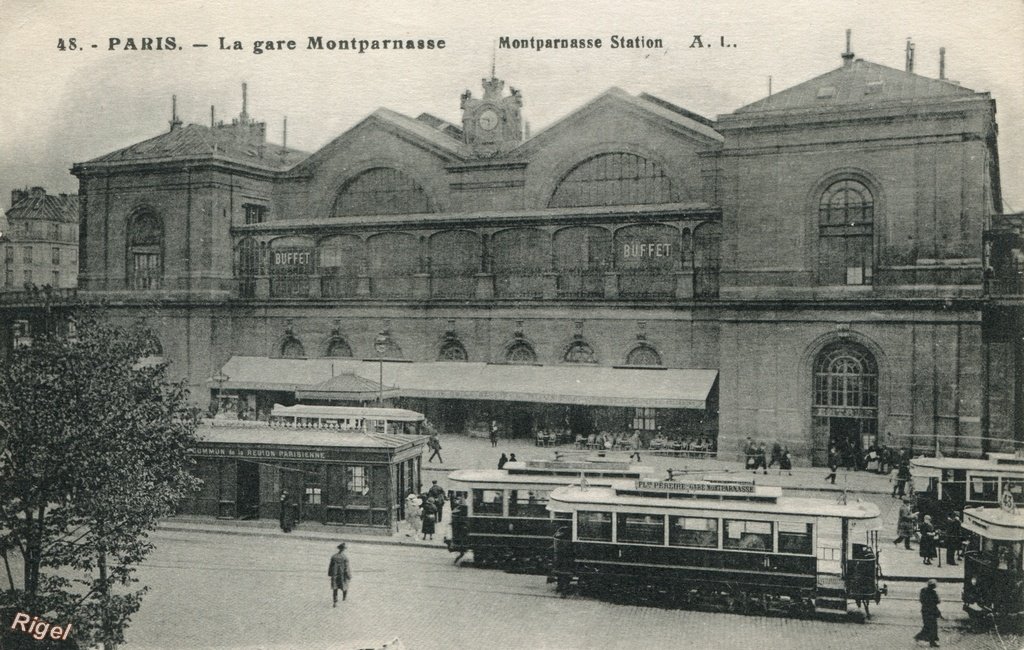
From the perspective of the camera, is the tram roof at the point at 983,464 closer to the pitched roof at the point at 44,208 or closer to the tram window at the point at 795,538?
the tram window at the point at 795,538

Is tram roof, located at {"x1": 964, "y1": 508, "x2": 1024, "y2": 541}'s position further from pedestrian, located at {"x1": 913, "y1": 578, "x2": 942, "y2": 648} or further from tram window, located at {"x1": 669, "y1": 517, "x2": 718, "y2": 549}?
tram window, located at {"x1": 669, "y1": 517, "x2": 718, "y2": 549}

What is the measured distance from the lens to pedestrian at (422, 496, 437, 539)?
17219 millimetres

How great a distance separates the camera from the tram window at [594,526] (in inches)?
551

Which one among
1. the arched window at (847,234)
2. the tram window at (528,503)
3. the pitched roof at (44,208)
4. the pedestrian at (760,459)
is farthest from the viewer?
the arched window at (847,234)

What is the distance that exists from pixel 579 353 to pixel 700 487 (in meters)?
12.8

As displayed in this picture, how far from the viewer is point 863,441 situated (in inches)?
898

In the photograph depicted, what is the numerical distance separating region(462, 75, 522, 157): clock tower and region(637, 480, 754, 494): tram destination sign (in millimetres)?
14422

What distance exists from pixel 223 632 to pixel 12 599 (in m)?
3.03

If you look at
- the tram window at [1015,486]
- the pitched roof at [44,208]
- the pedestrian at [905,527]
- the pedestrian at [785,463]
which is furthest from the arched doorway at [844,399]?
the pitched roof at [44,208]

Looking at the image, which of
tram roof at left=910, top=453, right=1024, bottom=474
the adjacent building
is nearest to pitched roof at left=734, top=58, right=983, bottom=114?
tram roof at left=910, top=453, right=1024, bottom=474

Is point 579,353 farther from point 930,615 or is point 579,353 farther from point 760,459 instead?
point 930,615

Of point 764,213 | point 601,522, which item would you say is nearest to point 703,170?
point 764,213

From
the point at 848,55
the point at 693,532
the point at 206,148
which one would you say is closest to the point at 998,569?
the point at 693,532

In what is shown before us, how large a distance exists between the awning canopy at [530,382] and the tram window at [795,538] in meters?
10.6
